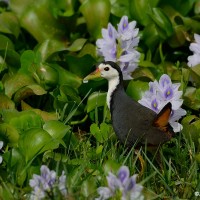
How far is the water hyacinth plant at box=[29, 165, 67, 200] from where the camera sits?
143 inches

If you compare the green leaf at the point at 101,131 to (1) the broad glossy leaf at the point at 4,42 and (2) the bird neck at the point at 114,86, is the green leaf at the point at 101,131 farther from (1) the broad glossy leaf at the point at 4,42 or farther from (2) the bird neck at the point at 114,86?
(1) the broad glossy leaf at the point at 4,42

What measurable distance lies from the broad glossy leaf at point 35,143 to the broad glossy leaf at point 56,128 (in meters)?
0.15

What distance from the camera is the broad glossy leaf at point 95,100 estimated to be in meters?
5.12

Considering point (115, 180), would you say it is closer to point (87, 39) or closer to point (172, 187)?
point (172, 187)

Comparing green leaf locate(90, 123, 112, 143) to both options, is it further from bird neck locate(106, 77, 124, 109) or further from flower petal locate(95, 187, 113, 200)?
flower petal locate(95, 187, 113, 200)

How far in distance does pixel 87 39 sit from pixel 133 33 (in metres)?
0.83

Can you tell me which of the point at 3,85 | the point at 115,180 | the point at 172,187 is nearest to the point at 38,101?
the point at 3,85

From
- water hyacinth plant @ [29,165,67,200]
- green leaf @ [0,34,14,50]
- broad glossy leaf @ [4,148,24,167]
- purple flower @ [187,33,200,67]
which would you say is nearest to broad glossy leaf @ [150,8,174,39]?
purple flower @ [187,33,200,67]

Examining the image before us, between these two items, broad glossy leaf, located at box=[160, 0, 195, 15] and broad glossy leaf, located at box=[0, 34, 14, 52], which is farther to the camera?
broad glossy leaf, located at box=[160, 0, 195, 15]

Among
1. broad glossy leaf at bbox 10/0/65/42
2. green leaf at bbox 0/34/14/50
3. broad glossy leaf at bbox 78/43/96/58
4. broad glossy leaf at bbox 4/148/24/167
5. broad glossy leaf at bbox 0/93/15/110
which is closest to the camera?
broad glossy leaf at bbox 4/148/24/167

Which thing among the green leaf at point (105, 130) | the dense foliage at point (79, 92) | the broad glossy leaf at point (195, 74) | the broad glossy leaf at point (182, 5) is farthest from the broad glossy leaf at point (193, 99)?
the broad glossy leaf at point (182, 5)

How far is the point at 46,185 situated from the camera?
371 centimetres

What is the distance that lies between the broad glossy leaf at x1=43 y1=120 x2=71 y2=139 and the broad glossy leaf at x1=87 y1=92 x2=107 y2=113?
23.4 inches

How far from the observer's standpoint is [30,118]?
185 inches
